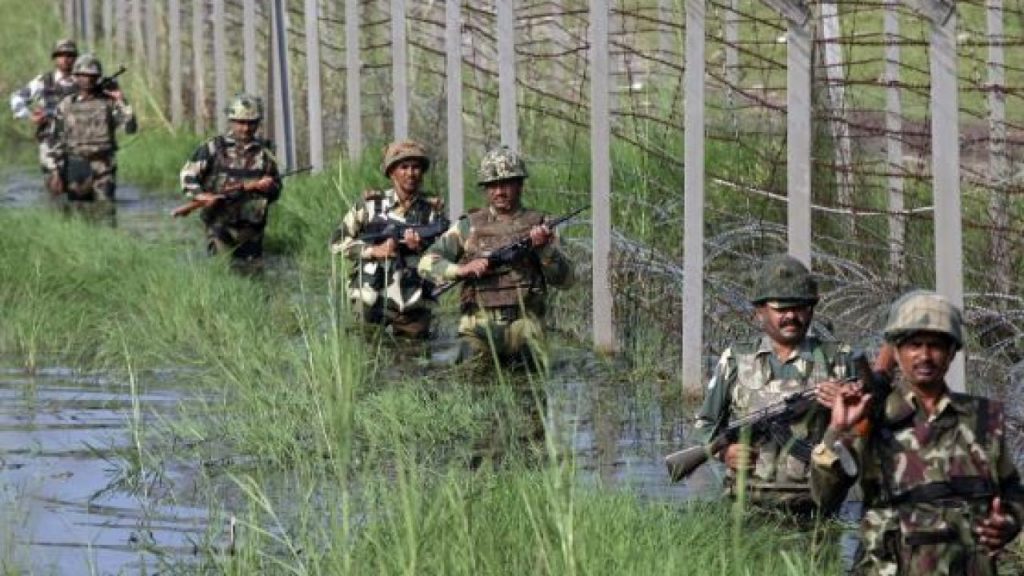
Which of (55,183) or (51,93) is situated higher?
(51,93)

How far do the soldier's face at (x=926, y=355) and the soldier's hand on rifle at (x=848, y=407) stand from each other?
0.62 feet

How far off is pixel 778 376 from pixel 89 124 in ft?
47.1

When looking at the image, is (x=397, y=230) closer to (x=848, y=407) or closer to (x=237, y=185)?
(x=237, y=185)

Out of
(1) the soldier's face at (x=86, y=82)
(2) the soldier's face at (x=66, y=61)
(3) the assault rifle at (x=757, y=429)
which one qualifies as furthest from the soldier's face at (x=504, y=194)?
(2) the soldier's face at (x=66, y=61)

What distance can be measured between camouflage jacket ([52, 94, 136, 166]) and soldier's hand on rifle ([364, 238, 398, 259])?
8625 millimetres

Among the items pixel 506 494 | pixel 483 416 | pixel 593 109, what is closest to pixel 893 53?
pixel 593 109

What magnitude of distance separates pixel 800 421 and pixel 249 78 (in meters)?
15.9

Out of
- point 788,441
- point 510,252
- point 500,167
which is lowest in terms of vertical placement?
point 788,441

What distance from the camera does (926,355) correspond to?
23.4 ft

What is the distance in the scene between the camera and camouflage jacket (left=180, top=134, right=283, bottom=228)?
17922mm

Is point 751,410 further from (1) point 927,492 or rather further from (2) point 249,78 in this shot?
(2) point 249,78

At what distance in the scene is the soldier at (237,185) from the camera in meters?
17.9

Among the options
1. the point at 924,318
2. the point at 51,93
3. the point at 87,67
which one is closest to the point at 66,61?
the point at 51,93

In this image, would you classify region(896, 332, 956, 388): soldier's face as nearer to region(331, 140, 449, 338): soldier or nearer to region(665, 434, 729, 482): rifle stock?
region(665, 434, 729, 482): rifle stock
